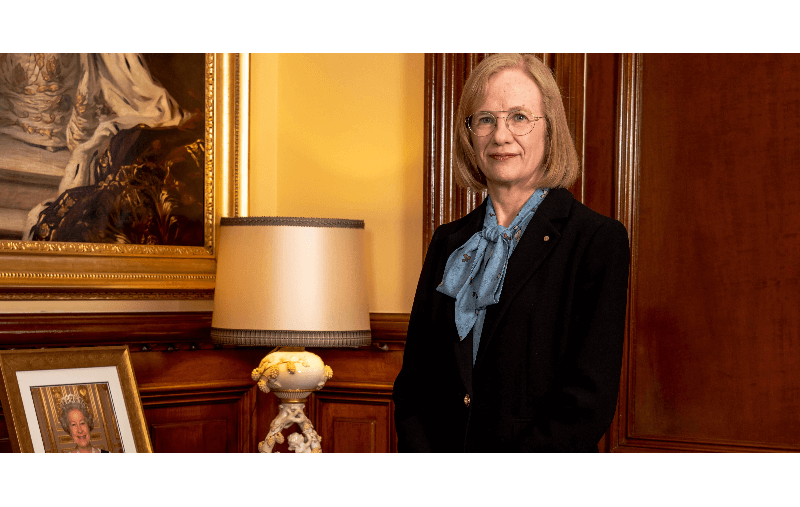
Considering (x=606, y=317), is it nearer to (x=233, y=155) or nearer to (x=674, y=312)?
(x=674, y=312)

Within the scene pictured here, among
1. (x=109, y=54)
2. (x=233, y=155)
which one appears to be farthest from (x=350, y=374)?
(x=109, y=54)

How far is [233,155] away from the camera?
3291 mm

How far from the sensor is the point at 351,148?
329cm

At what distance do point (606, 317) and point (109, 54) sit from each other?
2231 millimetres

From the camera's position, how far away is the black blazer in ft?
4.86

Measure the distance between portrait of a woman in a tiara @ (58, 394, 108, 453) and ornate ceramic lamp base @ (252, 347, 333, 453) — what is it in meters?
0.61

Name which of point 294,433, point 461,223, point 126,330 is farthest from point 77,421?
point 461,223

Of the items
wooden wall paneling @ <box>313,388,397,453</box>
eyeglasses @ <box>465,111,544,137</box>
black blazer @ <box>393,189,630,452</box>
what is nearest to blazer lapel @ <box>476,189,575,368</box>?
black blazer @ <box>393,189,630,452</box>

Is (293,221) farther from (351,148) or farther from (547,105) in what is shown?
(547,105)

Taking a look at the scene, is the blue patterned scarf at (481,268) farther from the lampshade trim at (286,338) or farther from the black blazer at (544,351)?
the lampshade trim at (286,338)

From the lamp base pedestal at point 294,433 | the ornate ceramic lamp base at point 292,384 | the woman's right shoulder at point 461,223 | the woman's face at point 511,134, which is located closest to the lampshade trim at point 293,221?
the ornate ceramic lamp base at point 292,384

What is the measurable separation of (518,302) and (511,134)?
0.34 metres

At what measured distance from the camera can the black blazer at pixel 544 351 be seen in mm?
1481
